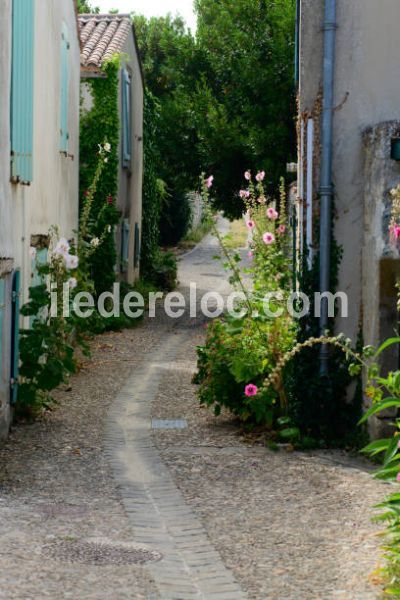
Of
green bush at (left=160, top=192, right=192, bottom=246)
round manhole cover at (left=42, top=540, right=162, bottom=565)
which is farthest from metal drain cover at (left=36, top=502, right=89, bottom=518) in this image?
green bush at (left=160, top=192, right=192, bottom=246)

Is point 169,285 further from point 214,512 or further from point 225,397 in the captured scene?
point 214,512

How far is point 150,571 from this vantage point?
6500mm

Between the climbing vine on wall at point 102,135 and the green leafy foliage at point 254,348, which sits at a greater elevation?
the climbing vine on wall at point 102,135

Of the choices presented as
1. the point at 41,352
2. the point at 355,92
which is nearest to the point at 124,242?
the point at 41,352

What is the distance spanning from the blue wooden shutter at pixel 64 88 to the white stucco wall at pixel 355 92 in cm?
515

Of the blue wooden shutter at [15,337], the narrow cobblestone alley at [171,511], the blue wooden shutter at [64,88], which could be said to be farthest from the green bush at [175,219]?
the blue wooden shutter at [15,337]

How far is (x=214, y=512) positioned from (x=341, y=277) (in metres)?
3.26

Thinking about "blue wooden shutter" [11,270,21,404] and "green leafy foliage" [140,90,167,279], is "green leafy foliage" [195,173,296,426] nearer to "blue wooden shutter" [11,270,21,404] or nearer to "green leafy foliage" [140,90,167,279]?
→ "blue wooden shutter" [11,270,21,404]

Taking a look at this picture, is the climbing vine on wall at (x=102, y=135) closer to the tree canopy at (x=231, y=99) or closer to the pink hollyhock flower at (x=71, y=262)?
the tree canopy at (x=231, y=99)

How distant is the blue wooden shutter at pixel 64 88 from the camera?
1472 cm

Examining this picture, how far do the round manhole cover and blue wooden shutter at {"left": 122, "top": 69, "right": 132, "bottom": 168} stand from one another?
14.5 m

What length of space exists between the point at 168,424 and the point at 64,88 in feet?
18.6

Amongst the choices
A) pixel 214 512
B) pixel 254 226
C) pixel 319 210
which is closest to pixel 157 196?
pixel 254 226

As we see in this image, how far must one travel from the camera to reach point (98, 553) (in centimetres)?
682
